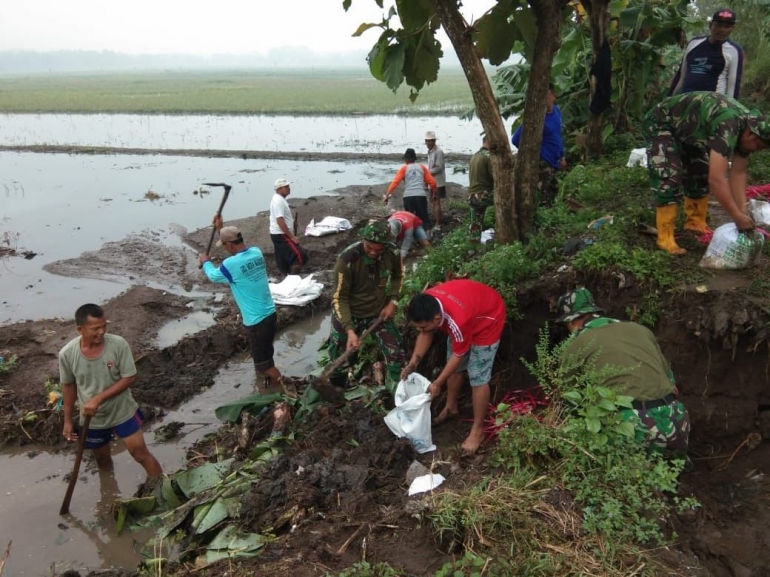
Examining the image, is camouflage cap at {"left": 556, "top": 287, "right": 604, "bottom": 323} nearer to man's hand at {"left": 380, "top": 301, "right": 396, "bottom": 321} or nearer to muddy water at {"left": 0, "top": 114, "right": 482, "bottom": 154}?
man's hand at {"left": 380, "top": 301, "right": 396, "bottom": 321}

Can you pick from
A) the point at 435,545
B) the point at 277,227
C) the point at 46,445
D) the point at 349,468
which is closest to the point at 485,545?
the point at 435,545

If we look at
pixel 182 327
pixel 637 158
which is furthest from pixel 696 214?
pixel 182 327

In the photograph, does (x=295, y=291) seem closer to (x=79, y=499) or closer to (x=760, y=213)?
(x=79, y=499)

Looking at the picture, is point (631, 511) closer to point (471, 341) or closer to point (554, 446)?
point (554, 446)

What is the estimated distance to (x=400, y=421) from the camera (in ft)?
13.1

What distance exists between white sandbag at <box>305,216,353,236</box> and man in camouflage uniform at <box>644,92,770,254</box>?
626 centimetres

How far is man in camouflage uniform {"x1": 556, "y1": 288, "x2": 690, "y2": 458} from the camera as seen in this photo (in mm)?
3195

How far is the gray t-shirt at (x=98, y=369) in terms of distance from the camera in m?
4.11

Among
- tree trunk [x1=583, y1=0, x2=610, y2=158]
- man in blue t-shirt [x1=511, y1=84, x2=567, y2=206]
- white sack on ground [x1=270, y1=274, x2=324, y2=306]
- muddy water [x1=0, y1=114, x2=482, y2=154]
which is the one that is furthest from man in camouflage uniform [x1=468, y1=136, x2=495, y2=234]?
muddy water [x1=0, y1=114, x2=482, y2=154]

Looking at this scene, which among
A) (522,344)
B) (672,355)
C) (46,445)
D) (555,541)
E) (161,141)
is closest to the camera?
(555,541)

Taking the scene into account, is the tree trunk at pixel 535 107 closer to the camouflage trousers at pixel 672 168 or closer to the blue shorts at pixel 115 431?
the camouflage trousers at pixel 672 168

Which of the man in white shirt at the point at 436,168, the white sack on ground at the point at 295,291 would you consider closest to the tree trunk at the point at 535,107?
the white sack on ground at the point at 295,291

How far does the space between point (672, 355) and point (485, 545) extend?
2.24 meters

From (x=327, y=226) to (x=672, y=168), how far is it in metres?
6.56
